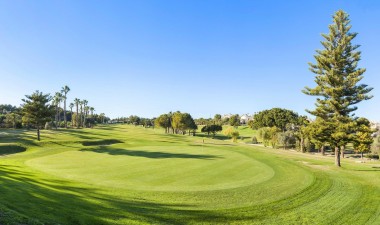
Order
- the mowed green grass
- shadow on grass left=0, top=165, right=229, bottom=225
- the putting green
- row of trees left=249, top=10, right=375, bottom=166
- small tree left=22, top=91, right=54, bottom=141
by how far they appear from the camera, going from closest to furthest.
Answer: shadow on grass left=0, top=165, right=229, bottom=225, the mowed green grass, the putting green, row of trees left=249, top=10, right=375, bottom=166, small tree left=22, top=91, right=54, bottom=141

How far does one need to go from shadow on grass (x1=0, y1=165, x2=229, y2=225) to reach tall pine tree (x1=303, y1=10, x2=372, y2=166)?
25183mm

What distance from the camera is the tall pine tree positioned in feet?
103

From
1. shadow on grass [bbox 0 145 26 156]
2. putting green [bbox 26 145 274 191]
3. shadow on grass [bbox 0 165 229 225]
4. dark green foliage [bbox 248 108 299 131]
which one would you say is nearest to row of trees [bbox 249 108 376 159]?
dark green foliage [bbox 248 108 299 131]

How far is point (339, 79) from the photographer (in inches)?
1254

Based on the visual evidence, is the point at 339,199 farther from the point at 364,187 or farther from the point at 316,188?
the point at 364,187

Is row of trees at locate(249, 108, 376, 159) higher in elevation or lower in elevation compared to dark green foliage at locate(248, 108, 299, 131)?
lower

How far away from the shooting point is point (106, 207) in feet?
42.1

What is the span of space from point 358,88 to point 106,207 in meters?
31.8

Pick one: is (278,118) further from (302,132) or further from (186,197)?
(186,197)

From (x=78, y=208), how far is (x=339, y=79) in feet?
103

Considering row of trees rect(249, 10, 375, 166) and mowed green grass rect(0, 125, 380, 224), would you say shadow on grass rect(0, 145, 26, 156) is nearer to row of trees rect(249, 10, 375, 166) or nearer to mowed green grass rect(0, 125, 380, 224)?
mowed green grass rect(0, 125, 380, 224)

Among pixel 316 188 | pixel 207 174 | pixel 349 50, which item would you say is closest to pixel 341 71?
pixel 349 50

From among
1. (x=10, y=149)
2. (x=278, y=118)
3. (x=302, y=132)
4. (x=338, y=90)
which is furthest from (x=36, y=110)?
(x=278, y=118)

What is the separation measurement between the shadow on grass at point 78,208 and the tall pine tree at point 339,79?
82.6 feet
